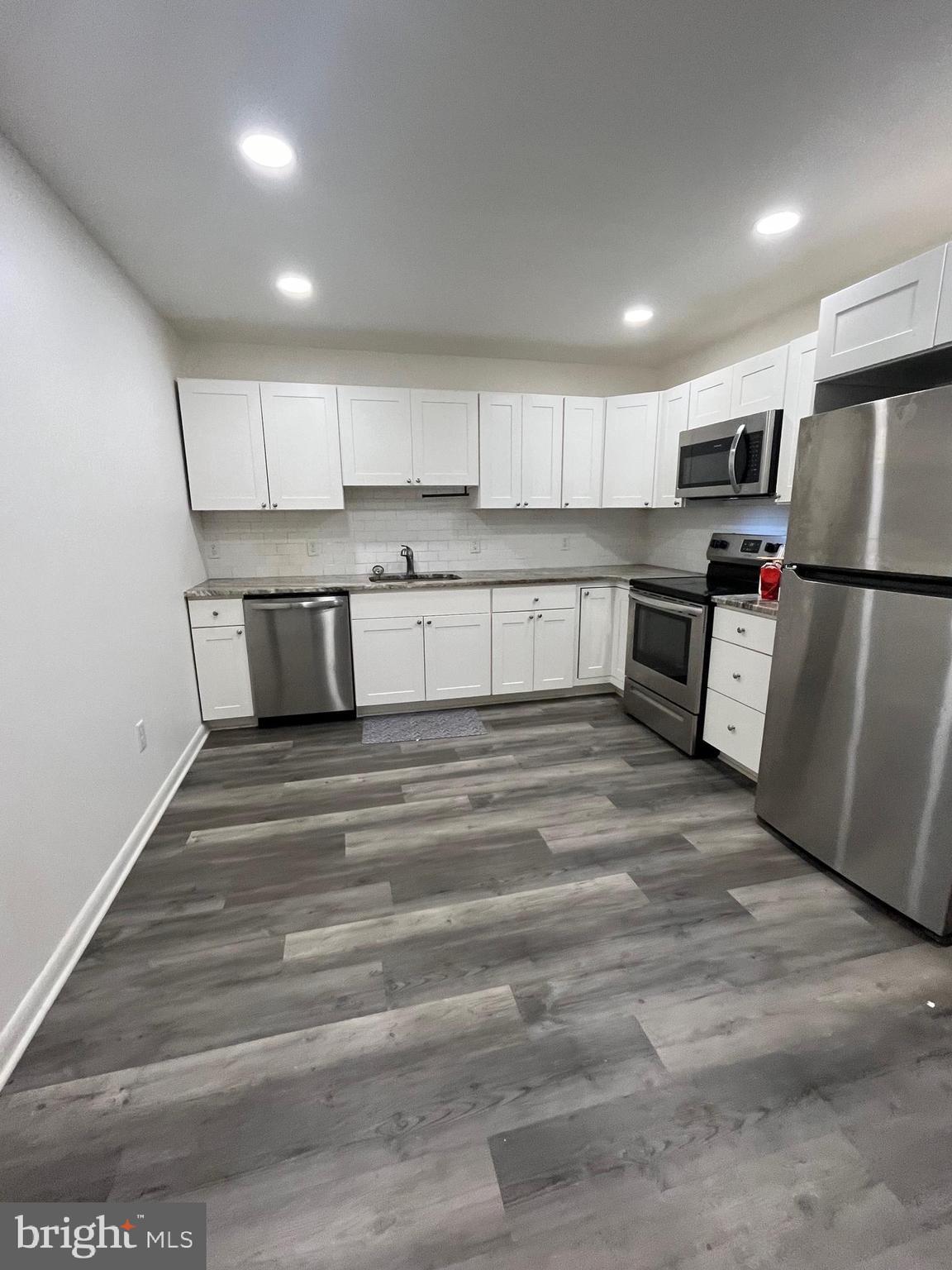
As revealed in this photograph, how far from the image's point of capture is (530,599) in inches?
148

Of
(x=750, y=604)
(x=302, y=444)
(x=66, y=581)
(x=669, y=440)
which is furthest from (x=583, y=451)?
(x=66, y=581)

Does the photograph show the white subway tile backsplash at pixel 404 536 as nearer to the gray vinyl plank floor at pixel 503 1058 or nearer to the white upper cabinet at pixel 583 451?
the white upper cabinet at pixel 583 451

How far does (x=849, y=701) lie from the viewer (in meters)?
1.93

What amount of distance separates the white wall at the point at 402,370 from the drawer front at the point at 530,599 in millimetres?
1632

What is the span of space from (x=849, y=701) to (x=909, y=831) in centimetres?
46

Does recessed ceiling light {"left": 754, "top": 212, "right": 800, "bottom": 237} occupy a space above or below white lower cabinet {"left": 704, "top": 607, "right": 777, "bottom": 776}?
above

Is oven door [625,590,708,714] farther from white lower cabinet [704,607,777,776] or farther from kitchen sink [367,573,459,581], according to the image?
kitchen sink [367,573,459,581]

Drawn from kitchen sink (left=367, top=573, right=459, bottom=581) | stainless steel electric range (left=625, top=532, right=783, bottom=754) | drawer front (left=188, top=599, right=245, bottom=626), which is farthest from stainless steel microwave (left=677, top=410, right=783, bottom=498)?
drawer front (left=188, top=599, right=245, bottom=626)

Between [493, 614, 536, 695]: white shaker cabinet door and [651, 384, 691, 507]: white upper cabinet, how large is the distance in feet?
4.24

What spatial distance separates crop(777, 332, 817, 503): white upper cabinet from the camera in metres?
2.56

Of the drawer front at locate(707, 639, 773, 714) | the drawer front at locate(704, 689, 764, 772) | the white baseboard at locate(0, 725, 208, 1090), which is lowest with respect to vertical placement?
Result: the white baseboard at locate(0, 725, 208, 1090)

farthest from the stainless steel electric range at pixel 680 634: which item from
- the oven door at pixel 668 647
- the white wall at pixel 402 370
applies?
the white wall at pixel 402 370

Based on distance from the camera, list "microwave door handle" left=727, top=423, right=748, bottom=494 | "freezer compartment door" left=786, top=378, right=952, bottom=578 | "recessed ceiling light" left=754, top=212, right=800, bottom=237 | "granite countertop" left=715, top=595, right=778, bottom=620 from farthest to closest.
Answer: "microwave door handle" left=727, top=423, right=748, bottom=494 → "granite countertop" left=715, top=595, right=778, bottom=620 → "recessed ceiling light" left=754, top=212, right=800, bottom=237 → "freezer compartment door" left=786, top=378, right=952, bottom=578

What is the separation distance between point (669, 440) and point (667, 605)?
1.33 meters
